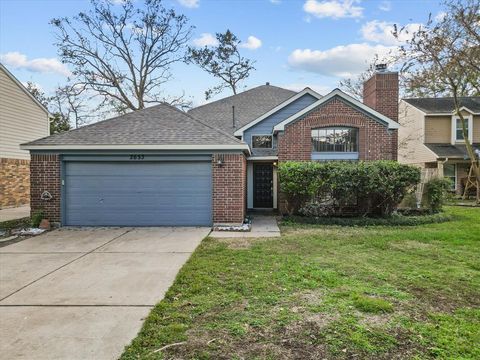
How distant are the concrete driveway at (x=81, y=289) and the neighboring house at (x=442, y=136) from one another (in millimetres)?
17239

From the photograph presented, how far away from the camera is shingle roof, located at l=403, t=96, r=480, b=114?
21664 mm

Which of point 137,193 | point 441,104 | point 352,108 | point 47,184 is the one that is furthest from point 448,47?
point 47,184

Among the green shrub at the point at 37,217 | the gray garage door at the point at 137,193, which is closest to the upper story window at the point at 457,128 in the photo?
the gray garage door at the point at 137,193

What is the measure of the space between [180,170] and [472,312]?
8387mm

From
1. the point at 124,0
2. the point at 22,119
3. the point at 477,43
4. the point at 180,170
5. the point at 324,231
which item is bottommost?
the point at 324,231

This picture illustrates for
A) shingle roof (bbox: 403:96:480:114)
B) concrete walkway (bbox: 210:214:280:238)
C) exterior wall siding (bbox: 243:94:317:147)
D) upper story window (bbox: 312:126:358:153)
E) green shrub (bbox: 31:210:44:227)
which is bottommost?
concrete walkway (bbox: 210:214:280:238)

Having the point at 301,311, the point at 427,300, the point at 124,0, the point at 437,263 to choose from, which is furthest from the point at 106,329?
the point at 124,0

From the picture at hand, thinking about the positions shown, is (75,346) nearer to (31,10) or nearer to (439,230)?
(439,230)

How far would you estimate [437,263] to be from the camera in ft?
21.5

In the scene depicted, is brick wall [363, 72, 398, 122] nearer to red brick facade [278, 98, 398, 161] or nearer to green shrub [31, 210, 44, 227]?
red brick facade [278, 98, 398, 161]

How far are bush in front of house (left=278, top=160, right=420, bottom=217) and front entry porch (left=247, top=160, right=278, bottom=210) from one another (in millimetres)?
3857

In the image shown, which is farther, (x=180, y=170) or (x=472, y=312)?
(x=180, y=170)

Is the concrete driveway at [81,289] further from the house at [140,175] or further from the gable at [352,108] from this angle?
the gable at [352,108]

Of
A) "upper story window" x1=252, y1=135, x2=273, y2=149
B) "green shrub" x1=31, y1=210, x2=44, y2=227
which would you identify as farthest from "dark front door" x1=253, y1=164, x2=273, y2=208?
"green shrub" x1=31, y1=210, x2=44, y2=227
